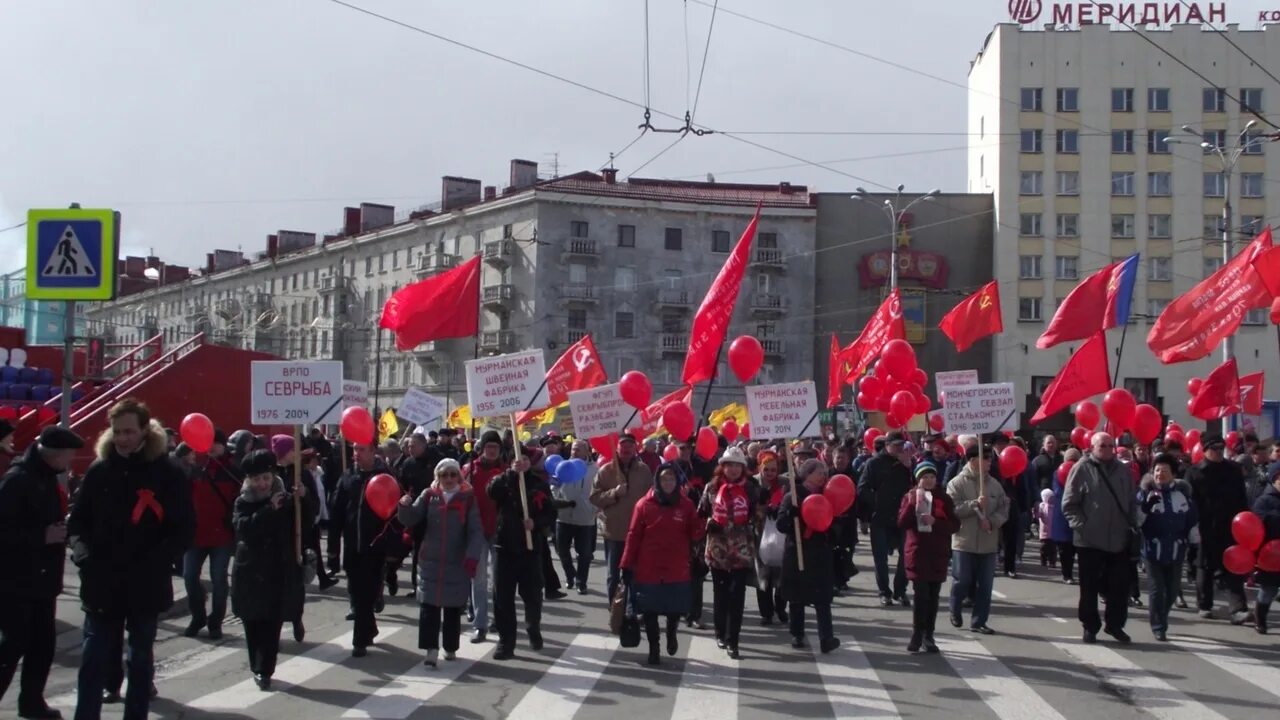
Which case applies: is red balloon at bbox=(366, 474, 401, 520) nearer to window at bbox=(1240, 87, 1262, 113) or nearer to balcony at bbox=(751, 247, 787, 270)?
balcony at bbox=(751, 247, 787, 270)

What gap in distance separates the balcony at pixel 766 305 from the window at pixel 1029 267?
11869mm

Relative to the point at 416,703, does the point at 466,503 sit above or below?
above

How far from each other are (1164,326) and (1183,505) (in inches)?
207

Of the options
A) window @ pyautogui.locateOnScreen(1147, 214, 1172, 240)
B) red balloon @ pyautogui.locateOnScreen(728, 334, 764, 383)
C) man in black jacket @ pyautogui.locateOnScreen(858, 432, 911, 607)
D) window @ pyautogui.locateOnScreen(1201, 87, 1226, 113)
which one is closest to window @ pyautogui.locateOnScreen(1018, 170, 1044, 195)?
window @ pyautogui.locateOnScreen(1147, 214, 1172, 240)

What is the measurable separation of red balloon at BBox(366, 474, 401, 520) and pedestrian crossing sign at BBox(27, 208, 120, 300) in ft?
9.49

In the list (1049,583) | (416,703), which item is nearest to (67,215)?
(416,703)

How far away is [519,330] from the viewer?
6862cm

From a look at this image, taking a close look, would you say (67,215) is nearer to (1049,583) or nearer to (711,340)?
(711,340)

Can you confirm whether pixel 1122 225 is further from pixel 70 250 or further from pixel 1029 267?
pixel 70 250

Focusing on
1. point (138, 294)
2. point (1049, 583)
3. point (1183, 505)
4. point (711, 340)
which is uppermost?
point (138, 294)

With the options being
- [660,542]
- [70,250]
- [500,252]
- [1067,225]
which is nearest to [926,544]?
[660,542]

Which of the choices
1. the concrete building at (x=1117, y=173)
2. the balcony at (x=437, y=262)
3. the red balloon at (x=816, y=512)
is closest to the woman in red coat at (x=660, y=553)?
the red balloon at (x=816, y=512)

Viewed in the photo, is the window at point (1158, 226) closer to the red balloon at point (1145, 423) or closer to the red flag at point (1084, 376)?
the red flag at point (1084, 376)

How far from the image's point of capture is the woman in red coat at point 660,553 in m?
10.9
